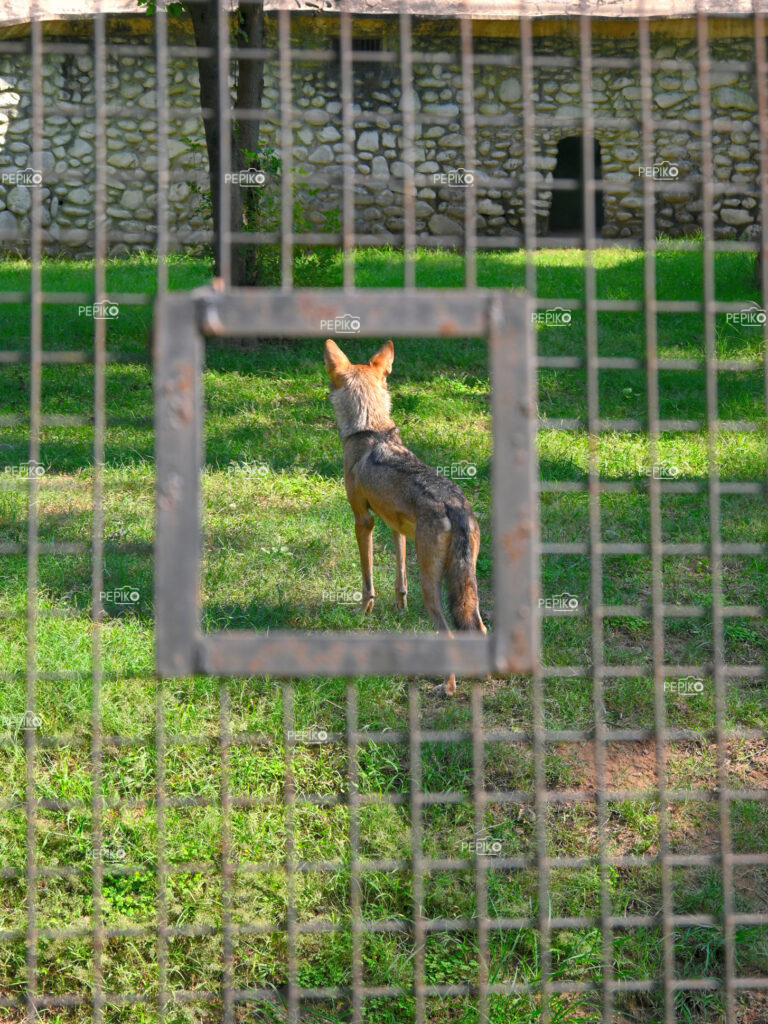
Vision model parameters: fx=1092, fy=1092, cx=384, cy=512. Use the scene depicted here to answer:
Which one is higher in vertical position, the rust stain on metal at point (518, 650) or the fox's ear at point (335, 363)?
the fox's ear at point (335, 363)

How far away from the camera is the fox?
5246 mm

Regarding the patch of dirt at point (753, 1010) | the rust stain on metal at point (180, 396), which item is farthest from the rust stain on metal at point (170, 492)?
the patch of dirt at point (753, 1010)

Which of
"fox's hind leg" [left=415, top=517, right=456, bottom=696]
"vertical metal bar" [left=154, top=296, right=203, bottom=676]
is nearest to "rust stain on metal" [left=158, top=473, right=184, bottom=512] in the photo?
"vertical metal bar" [left=154, top=296, right=203, bottom=676]

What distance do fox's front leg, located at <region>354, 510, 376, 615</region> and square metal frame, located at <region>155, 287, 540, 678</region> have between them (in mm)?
3638

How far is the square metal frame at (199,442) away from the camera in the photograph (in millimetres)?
2156

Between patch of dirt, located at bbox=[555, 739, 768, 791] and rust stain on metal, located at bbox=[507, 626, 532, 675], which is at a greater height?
rust stain on metal, located at bbox=[507, 626, 532, 675]

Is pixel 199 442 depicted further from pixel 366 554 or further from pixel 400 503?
pixel 366 554

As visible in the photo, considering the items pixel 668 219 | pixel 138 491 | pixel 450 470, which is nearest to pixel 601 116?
pixel 668 219

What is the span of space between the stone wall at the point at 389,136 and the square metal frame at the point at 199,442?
11.0 metres

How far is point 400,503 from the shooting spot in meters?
5.64

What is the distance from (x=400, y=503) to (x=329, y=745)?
59.5 inches

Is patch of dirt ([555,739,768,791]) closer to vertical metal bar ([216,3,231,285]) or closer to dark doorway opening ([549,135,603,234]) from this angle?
vertical metal bar ([216,3,231,285])

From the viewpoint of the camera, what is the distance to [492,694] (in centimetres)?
501

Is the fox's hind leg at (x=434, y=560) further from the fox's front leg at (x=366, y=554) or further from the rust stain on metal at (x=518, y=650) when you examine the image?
the rust stain on metal at (x=518, y=650)
